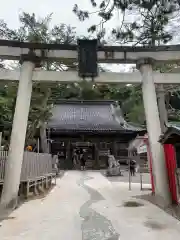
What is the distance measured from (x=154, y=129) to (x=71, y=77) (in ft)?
10.2

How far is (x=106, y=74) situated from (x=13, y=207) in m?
4.98

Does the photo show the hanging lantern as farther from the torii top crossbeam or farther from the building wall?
the building wall

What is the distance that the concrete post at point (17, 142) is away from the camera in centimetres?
847

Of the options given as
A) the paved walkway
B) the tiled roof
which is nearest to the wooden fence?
the paved walkway

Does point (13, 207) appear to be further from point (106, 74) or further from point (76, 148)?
point (76, 148)

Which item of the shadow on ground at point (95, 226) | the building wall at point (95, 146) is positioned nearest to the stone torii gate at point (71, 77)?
the shadow on ground at point (95, 226)

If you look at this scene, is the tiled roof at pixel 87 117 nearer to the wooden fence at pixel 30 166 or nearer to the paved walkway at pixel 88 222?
the wooden fence at pixel 30 166

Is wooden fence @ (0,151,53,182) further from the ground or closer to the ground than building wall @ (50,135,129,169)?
closer to the ground

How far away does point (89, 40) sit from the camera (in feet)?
31.6

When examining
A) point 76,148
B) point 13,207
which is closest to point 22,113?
point 13,207

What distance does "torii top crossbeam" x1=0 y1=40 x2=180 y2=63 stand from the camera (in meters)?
9.56

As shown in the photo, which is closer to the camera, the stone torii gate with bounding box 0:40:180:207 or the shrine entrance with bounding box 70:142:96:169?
the stone torii gate with bounding box 0:40:180:207

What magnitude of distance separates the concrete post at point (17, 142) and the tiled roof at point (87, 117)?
Answer: 53.4 ft

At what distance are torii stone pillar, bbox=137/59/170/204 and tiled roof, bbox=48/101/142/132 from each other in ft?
54.6
